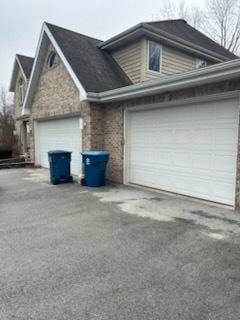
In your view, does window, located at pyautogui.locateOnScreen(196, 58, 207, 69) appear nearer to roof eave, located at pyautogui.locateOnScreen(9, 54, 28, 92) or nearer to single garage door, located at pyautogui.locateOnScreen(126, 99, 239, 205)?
single garage door, located at pyautogui.locateOnScreen(126, 99, 239, 205)

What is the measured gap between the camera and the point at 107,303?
253 cm

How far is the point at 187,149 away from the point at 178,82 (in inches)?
68.5

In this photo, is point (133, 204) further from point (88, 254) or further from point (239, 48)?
point (239, 48)

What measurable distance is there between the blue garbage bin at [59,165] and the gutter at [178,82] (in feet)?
6.75

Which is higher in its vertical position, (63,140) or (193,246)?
(63,140)

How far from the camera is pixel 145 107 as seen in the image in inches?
303

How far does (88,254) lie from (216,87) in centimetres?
452

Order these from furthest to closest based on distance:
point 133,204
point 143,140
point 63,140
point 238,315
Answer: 1. point 63,140
2. point 143,140
3. point 133,204
4. point 238,315

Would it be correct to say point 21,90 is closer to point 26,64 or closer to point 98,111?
point 26,64

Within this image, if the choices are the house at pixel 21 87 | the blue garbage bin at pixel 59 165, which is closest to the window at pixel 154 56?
the blue garbage bin at pixel 59 165

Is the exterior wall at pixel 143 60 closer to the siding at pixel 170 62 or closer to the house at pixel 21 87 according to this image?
the siding at pixel 170 62

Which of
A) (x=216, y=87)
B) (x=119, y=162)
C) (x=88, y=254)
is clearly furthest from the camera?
(x=119, y=162)

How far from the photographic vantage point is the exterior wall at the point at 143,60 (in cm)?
1004

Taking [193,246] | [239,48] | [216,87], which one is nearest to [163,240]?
[193,246]
